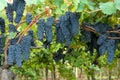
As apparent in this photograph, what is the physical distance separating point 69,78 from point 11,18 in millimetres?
3249

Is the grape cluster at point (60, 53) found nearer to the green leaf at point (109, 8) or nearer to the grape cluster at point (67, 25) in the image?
the grape cluster at point (67, 25)

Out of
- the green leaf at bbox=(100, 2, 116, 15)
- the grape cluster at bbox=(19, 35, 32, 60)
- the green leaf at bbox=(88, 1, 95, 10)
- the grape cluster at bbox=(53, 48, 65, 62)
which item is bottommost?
the grape cluster at bbox=(53, 48, 65, 62)

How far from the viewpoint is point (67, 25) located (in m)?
2.98

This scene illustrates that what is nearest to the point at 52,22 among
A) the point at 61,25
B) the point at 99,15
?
the point at 61,25

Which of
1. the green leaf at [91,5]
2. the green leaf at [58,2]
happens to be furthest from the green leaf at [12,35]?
the green leaf at [91,5]

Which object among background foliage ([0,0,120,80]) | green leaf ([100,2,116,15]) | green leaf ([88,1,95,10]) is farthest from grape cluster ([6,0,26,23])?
green leaf ([100,2,116,15])

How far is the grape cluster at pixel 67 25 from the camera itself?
2.91m

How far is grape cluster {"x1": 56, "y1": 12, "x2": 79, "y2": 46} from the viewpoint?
291cm

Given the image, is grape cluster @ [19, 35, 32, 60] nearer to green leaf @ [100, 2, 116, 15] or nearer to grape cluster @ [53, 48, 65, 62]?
green leaf @ [100, 2, 116, 15]

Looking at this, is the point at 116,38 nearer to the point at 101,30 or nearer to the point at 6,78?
the point at 101,30

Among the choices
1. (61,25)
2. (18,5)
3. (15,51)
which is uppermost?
(18,5)

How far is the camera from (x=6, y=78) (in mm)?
3990

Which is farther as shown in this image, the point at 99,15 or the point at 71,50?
the point at 71,50

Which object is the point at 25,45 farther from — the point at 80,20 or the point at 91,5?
the point at 91,5
